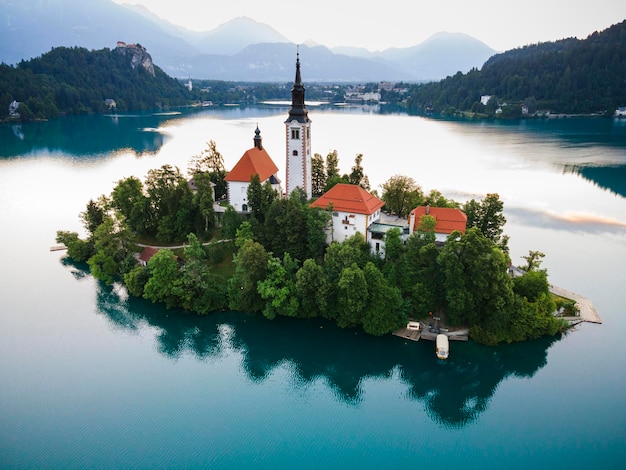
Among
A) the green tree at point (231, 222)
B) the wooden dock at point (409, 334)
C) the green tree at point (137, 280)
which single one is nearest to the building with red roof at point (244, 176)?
the green tree at point (231, 222)

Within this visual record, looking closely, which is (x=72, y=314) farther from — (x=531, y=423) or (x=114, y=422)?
(x=531, y=423)

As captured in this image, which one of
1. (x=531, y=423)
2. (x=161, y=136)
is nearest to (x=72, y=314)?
(x=531, y=423)

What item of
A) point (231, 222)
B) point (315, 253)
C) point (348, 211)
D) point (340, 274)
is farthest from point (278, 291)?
point (231, 222)

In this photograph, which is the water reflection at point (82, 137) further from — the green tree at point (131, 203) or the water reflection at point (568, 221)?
the water reflection at point (568, 221)

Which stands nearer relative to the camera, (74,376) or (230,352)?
(74,376)

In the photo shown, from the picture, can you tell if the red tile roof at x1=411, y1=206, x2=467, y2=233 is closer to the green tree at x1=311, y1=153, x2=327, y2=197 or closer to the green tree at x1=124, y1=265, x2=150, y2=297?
the green tree at x1=311, y1=153, x2=327, y2=197

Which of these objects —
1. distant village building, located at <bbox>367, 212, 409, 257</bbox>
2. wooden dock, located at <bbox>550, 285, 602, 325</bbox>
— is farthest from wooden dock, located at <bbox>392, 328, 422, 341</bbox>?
wooden dock, located at <bbox>550, 285, 602, 325</bbox>

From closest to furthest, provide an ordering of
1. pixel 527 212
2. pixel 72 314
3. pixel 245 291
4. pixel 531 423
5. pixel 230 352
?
1. pixel 531 423
2. pixel 230 352
3. pixel 245 291
4. pixel 72 314
5. pixel 527 212
